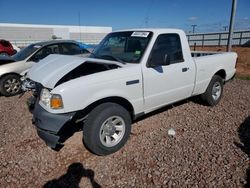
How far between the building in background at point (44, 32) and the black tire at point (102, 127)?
162ft

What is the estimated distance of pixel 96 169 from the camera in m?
3.15

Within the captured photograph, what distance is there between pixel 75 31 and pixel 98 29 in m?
7.52

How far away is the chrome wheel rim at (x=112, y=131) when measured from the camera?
3.40m

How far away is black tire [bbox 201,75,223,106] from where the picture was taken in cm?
515

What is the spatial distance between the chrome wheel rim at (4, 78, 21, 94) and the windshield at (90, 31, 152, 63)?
3662 mm

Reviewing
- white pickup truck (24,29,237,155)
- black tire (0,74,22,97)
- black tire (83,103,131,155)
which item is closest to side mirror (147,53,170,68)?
white pickup truck (24,29,237,155)

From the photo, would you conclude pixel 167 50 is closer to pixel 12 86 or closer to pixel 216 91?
pixel 216 91

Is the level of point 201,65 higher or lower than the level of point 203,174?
higher

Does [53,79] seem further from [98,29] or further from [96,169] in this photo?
→ [98,29]

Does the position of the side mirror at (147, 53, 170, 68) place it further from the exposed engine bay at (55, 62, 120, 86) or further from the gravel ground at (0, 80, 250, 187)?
the gravel ground at (0, 80, 250, 187)

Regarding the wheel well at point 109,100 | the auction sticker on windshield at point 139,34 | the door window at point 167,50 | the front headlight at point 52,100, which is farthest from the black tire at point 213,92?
the front headlight at point 52,100

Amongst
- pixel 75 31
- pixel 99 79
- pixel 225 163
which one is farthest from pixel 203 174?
pixel 75 31

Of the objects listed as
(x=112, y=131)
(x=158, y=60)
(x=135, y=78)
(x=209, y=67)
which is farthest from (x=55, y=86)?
(x=209, y=67)

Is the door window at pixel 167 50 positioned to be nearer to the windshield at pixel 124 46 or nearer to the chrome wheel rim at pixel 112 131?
the windshield at pixel 124 46
